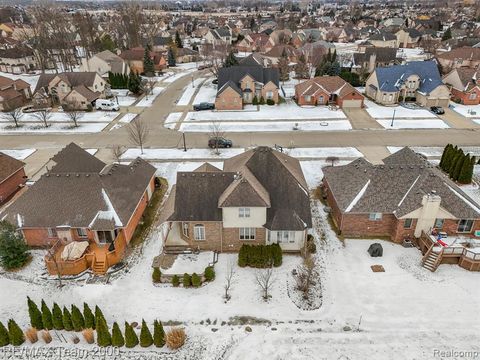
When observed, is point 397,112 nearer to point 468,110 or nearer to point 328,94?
point 328,94

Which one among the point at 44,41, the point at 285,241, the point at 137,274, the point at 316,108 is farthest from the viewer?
the point at 44,41

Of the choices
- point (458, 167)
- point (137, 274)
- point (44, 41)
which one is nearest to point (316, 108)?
point (458, 167)

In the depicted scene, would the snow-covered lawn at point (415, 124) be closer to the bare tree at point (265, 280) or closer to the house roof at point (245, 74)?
the house roof at point (245, 74)

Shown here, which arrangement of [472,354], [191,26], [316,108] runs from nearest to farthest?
[472,354] → [316,108] → [191,26]

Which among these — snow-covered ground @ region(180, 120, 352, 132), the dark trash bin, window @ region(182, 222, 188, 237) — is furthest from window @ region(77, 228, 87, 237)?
snow-covered ground @ region(180, 120, 352, 132)

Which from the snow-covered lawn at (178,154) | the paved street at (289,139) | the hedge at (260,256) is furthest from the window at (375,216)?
the snow-covered lawn at (178,154)

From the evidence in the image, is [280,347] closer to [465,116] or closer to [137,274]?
[137,274]
